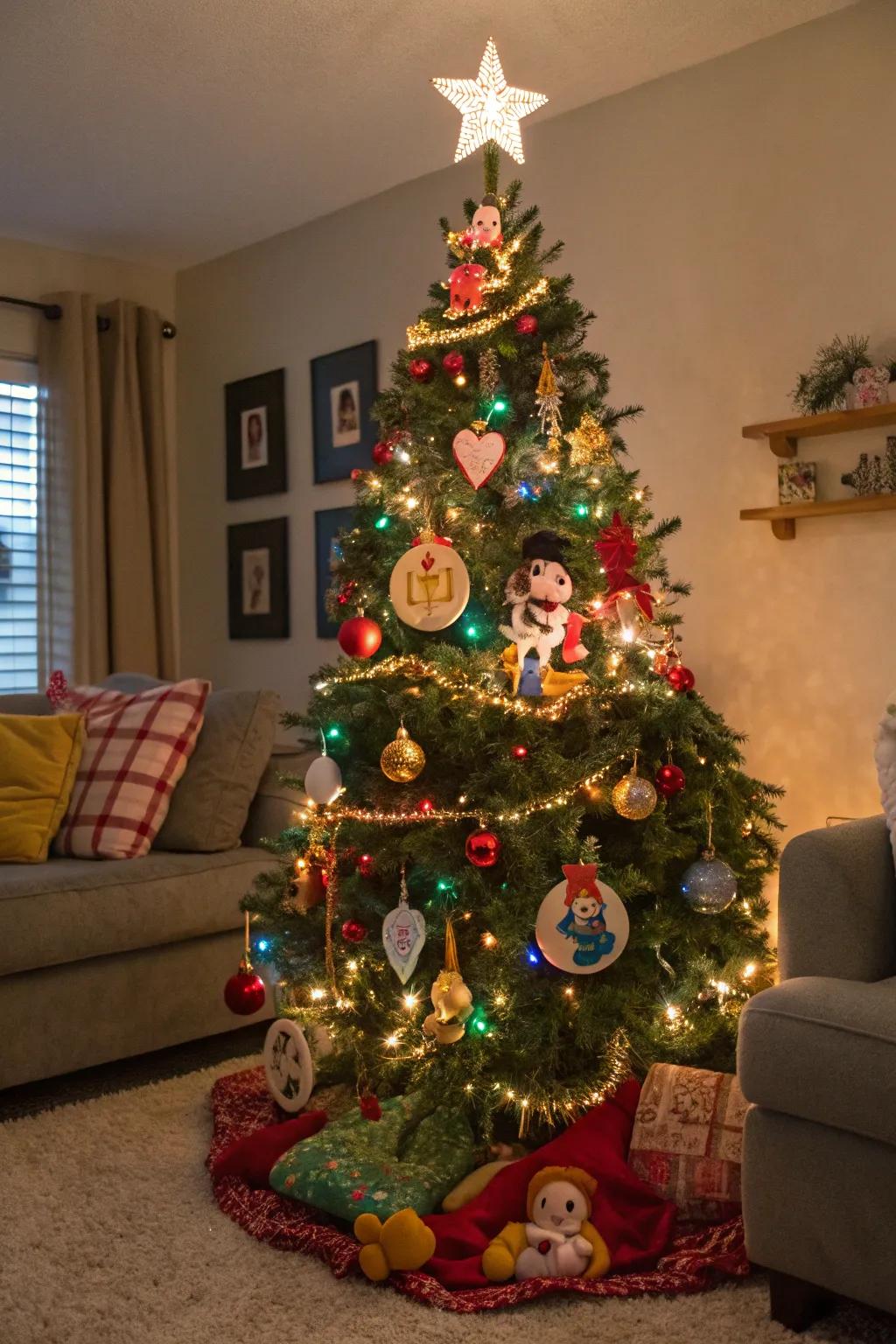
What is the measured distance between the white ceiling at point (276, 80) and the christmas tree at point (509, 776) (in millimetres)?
687

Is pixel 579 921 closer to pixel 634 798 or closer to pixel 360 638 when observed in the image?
pixel 634 798

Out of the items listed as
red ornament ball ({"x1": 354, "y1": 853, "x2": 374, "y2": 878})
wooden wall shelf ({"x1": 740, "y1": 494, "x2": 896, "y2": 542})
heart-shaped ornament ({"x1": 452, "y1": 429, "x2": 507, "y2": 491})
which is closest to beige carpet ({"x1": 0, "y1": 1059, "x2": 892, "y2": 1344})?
red ornament ball ({"x1": 354, "y1": 853, "x2": 374, "y2": 878})

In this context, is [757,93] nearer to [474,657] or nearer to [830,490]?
[830,490]

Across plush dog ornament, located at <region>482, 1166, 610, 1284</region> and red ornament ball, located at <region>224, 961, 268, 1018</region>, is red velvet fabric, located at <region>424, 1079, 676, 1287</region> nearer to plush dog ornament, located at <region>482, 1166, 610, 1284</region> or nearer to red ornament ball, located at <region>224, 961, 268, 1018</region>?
plush dog ornament, located at <region>482, 1166, 610, 1284</region>

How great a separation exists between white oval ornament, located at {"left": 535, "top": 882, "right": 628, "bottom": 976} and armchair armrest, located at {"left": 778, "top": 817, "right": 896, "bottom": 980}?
1.10 ft

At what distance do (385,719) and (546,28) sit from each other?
188 centimetres

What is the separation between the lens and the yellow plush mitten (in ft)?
6.15

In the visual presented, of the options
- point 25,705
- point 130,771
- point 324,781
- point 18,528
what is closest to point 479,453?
point 324,781

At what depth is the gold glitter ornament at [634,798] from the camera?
2.21 m

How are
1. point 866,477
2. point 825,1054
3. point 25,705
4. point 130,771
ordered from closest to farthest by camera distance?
point 825,1054
point 866,477
point 130,771
point 25,705

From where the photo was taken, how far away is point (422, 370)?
2516 millimetres

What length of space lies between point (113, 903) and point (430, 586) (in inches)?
43.2

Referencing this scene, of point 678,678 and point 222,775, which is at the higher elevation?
point 678,678

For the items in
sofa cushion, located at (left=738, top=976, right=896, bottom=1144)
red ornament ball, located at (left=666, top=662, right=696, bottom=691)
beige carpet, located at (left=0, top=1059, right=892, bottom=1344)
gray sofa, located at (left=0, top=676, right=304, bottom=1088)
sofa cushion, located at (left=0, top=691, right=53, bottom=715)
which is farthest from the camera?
sofa cushion, located at (left=0, top=691, right=53, bottom=715)
